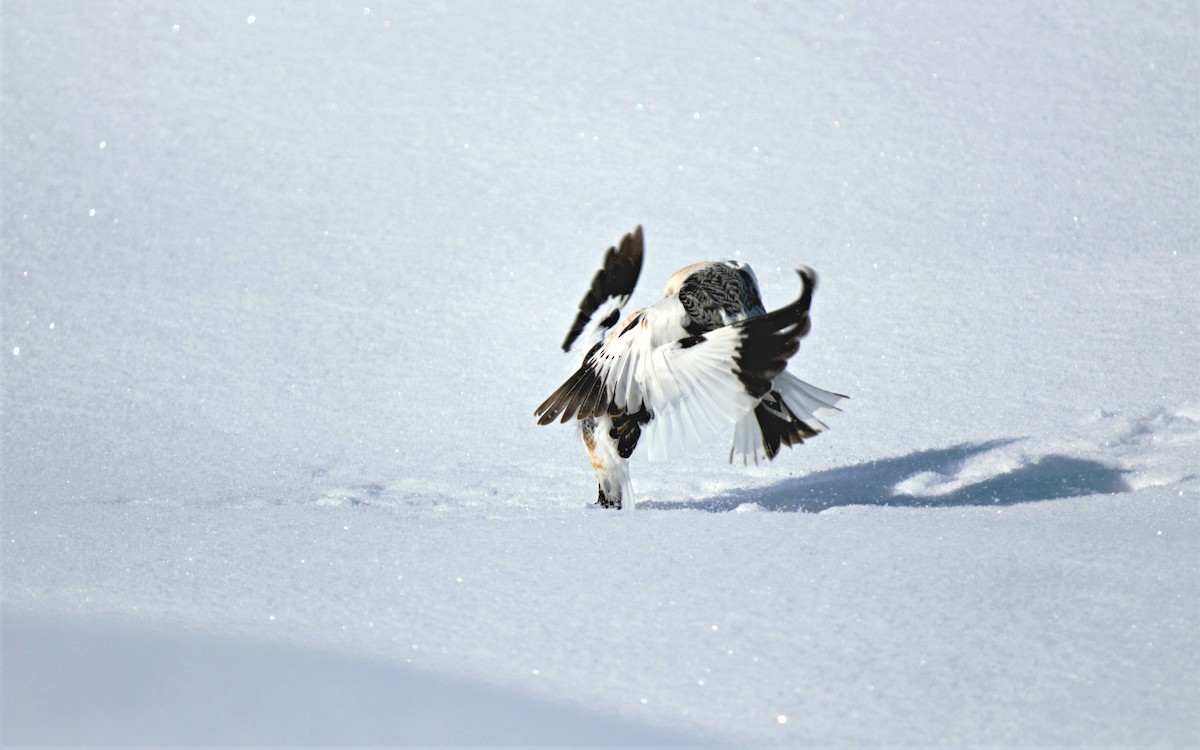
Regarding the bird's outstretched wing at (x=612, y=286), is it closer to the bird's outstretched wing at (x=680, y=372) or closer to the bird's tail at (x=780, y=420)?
the bird's outstretched wing at (x=680, y=372)

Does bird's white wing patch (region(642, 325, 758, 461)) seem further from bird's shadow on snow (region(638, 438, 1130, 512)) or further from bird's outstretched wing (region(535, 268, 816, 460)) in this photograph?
bird's shadow on snow (region(638, 438, 1130, 512))

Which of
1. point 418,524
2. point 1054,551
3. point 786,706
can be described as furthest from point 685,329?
point 786,706

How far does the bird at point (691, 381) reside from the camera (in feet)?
8.54

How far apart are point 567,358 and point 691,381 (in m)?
1.47

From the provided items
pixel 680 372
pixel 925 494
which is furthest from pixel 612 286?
pixel 925 494

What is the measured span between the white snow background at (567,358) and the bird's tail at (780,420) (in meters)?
0.15

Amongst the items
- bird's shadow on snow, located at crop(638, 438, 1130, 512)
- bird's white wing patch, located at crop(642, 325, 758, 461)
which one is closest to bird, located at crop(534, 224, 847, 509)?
bird's white wing patch, located at crop(642, 325, 758, 461)

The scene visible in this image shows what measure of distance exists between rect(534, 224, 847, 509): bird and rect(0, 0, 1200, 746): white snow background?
192mm

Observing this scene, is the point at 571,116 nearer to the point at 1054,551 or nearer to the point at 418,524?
the point at 418,524

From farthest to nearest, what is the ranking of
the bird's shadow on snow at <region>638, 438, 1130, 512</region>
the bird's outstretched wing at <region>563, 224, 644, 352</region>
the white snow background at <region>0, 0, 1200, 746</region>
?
the bird's outstretched wing at <region>563, 224, 644, 352</region> < the bird's shadow on snow at <region>638, 438, 1130, 512</region> < the white snow background at <region>0, 0, 1200, 746</region>

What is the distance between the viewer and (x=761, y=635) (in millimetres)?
1976

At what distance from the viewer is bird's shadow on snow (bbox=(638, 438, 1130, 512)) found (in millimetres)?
2900

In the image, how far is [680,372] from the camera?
8.93ft

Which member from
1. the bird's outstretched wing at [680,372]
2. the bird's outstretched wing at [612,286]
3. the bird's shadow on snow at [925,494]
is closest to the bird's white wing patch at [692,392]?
the bird's outstretched wing at [680,372]
